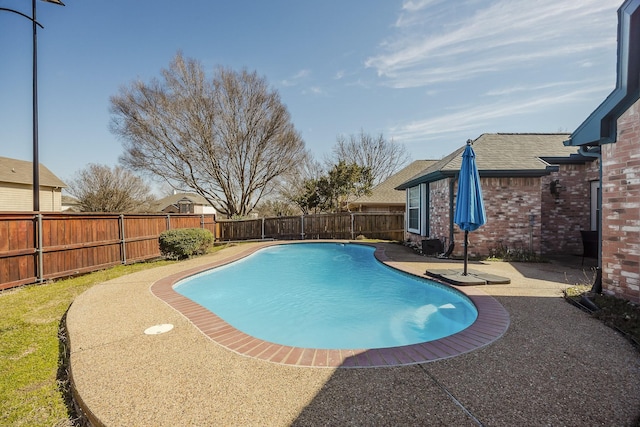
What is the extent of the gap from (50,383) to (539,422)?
4.65 meters

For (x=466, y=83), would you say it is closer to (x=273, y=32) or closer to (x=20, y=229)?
(x=273, y=32)

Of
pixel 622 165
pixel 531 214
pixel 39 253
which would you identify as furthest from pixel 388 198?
pixel 39 253

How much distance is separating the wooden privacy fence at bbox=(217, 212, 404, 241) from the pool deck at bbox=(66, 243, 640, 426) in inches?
551

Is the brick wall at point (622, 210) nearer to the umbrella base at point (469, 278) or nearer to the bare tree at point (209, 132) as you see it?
the umbrella base at point (469, 278)

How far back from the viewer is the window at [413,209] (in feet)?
43.5

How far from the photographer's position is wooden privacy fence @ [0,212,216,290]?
700 cm

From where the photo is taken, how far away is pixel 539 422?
7.27ft

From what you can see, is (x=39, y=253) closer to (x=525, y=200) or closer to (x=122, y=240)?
(x=122, y=240)

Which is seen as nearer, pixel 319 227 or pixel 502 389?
pixel 502 389

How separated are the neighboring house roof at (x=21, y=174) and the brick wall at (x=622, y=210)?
29349 mm

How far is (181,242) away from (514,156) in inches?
499

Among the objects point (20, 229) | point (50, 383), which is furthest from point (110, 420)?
point (20, 229)

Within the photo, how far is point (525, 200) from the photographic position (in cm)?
986

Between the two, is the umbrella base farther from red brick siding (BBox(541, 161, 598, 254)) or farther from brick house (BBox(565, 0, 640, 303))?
red brick siding (BBox(541, 161, 598, 254))
